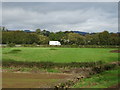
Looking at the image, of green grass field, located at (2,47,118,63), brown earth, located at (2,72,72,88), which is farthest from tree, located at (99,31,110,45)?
brown earth, located at (2,72,72,88)

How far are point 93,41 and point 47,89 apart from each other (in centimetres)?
5762

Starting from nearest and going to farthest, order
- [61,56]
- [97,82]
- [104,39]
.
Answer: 1. [97,82]
2. [61,56]
3. [104,39]

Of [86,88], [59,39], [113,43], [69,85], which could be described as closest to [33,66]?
[69,85]

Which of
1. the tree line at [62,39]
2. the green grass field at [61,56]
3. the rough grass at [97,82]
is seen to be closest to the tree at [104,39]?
the tree line at [62,39]

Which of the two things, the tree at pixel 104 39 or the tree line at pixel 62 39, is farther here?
the tree line at pixel 62 39

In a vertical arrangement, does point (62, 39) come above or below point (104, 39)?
above

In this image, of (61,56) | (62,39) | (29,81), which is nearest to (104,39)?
(62,39)

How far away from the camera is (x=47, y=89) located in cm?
1135

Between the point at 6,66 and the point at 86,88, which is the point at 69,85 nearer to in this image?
→ the point at 86,88

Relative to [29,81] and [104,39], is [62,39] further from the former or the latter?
[29,81]

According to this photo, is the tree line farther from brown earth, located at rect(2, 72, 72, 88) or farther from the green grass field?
brown earth, located at rect(2, 72, 72, 88)

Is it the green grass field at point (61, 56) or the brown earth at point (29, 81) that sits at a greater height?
the green grass field at point (61, 56)

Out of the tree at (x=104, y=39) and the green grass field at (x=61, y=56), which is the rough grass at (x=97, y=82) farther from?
the tree at (x=104, y=39)

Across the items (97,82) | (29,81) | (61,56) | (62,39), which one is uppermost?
(62,39)
